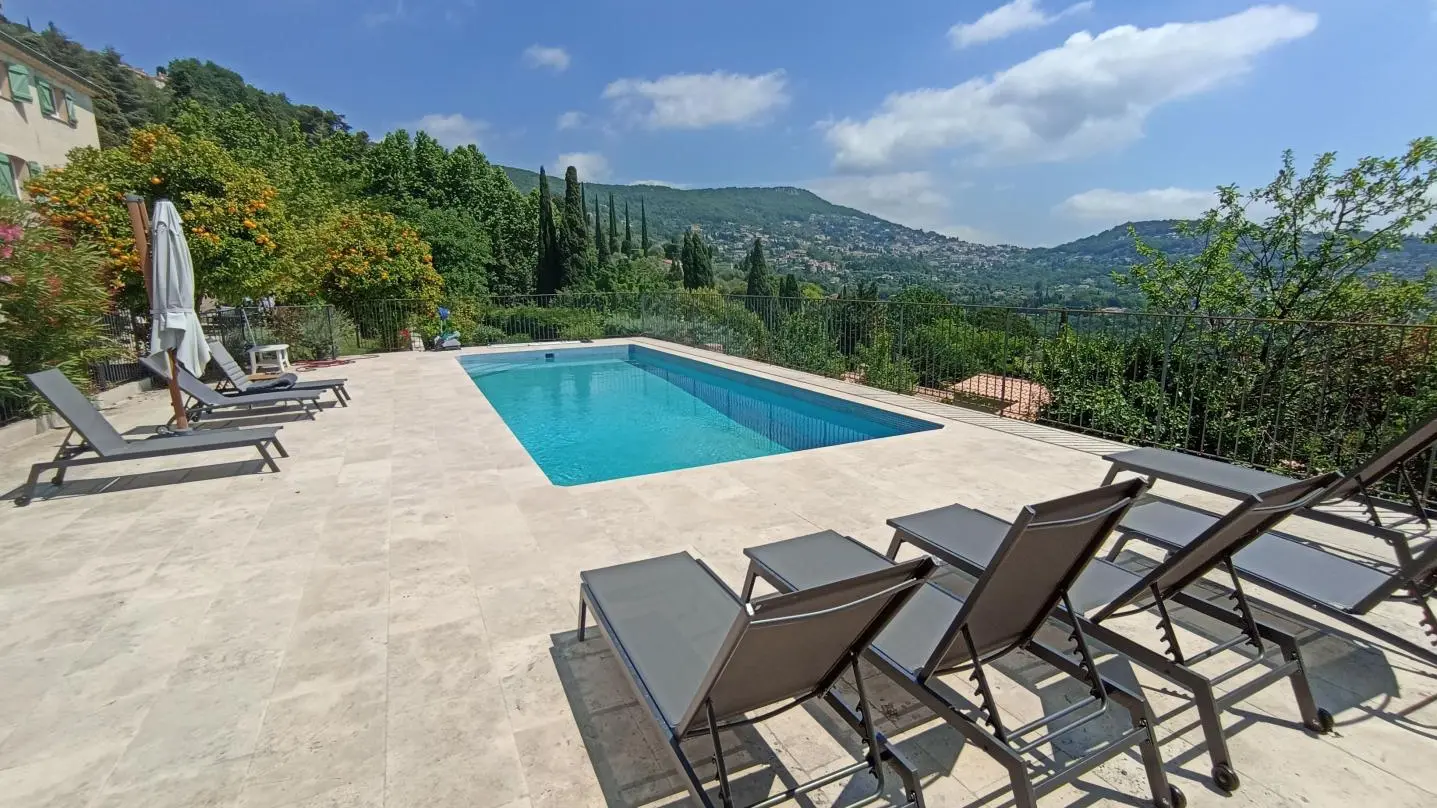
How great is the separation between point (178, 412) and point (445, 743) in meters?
6.13

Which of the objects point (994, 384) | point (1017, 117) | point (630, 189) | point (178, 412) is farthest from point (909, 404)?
point (630, 189)

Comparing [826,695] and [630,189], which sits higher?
[630,189]

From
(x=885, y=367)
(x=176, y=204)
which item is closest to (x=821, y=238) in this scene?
(x=885, y=367)

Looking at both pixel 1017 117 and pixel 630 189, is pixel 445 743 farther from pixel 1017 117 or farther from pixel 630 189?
pixel 630 189

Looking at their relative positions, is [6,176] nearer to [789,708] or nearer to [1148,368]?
[789,708]

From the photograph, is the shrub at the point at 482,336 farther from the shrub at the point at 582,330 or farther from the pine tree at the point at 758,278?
the pine tree at the point at 758,278

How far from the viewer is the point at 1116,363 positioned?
629 cm

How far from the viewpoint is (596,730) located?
7.18 feet

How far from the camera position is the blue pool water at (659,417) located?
25.0 feet

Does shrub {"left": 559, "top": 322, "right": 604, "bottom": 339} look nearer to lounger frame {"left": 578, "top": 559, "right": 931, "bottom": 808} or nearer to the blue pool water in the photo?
the blue pool water

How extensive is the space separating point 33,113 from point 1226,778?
29.3 m

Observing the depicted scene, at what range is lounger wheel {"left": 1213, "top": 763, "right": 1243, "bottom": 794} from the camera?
1.85 metres

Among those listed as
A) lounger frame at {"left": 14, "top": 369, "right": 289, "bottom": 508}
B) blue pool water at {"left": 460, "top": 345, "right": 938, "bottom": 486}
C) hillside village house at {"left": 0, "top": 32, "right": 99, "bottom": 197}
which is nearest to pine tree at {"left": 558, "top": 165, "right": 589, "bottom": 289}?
hillside village house at {"left": 0, "top": 32, "right": 99, "bottom": 197}

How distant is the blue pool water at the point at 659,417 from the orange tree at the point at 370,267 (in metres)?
2.92
